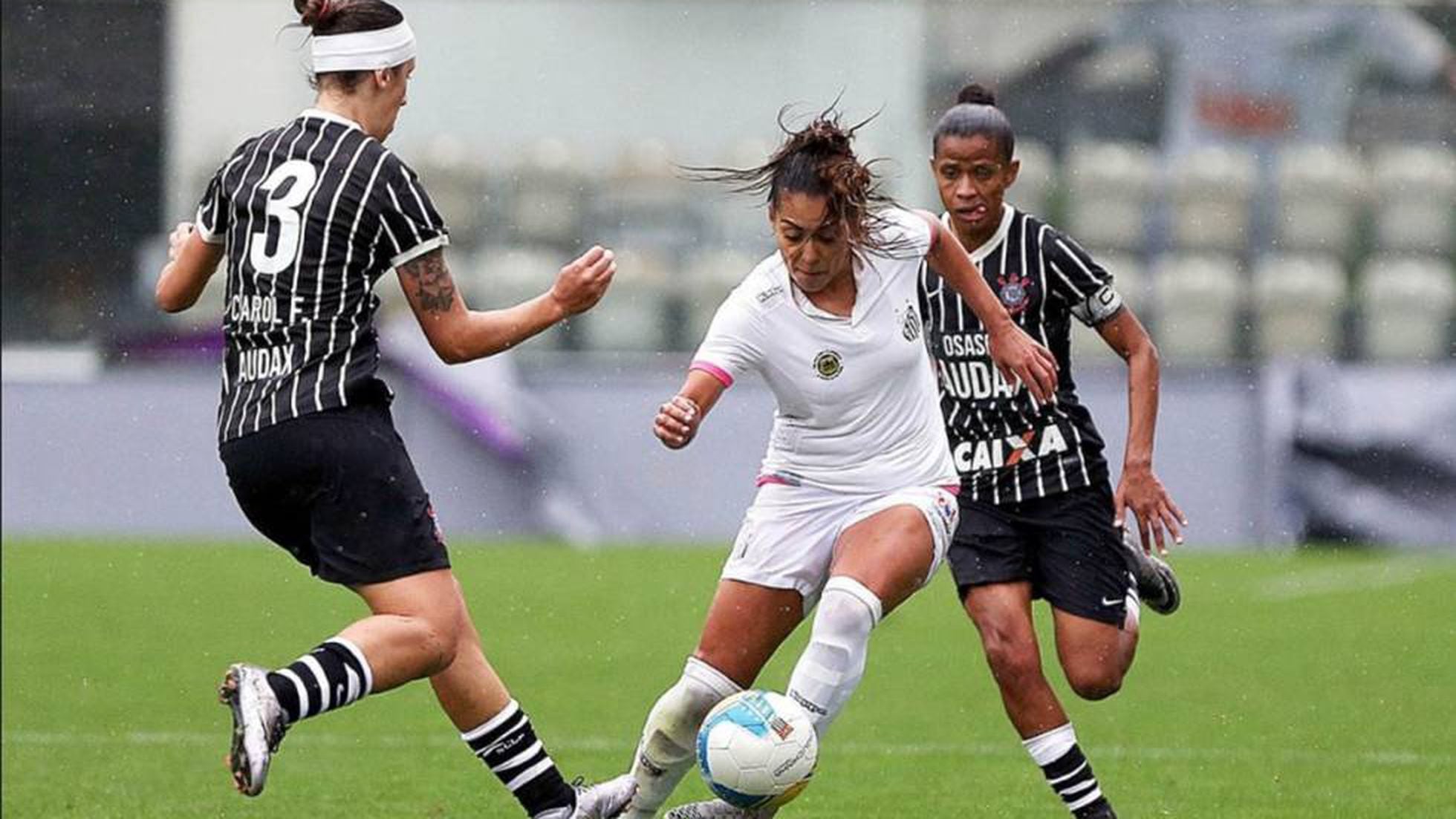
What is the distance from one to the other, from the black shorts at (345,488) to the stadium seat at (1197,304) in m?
13.9

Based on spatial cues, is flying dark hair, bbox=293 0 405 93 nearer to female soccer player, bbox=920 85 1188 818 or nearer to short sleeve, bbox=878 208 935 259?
short sleeve, bbox=878 208 935 259

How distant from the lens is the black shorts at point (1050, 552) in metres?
7.27

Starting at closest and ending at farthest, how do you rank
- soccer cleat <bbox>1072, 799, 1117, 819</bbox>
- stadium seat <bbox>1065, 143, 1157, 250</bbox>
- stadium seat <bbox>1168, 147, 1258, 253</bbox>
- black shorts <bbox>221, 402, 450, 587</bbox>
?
black shorts <bbox>221, 402, 450, 587</bbox>, soccer cleat <bbox>1072, 799, 1117, 819</bbox>, stadium seat <bbox>1065, 143, 1157, 250</bbox>, stadium seat <bbox>1168, 147, 1258, 253</bbox>

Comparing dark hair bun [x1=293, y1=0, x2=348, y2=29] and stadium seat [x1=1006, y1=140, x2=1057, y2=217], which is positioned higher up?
dark hair bun [x1=293, y1=0, x2=348, y2=29]

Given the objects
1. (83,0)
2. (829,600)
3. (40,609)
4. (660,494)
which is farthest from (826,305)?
(83,0)

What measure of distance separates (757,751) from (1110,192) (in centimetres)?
1492

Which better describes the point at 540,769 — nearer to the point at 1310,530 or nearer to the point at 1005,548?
the point at 1005,548

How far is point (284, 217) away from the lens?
235 inches

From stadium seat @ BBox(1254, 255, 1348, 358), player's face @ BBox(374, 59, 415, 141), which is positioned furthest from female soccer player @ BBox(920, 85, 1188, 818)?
stadium seat @ BBox(1254, 255, 1348, 358)

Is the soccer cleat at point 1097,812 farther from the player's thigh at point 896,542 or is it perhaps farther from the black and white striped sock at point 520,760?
the black and white striped sock at point 520,760

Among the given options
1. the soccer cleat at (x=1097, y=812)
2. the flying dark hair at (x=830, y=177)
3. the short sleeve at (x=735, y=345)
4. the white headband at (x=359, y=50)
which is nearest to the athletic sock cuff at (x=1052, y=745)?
the soccer cleat at (x=1097, y=812)

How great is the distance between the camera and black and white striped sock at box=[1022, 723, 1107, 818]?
6.88 metres

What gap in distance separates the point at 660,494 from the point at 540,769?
12253 mm

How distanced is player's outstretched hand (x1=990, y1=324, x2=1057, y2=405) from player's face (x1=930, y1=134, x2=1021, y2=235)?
0.50 metres
